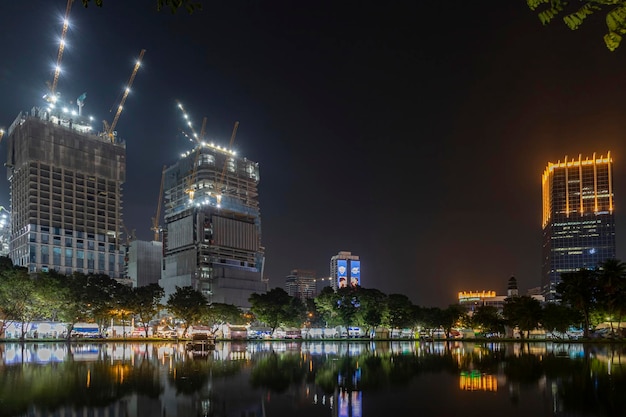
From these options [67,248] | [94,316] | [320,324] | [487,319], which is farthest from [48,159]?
[487,319]

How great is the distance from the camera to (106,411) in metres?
21.3

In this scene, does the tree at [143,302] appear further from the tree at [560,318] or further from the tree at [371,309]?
the tree at [560,318]

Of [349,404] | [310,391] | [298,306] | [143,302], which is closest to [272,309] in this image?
[298,306]

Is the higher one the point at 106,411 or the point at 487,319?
the point at 106,411

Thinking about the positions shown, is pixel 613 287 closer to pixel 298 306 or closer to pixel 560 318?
pixel 560 318

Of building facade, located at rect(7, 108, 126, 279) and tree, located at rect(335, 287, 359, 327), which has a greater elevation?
building facade, located at rect(7, 108, 126, 279)

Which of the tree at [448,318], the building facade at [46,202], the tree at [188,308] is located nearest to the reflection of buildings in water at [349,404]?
the tree at [188,308]

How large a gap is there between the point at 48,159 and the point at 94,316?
340ft

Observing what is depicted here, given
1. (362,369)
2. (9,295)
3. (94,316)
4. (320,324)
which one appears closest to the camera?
(362,369)

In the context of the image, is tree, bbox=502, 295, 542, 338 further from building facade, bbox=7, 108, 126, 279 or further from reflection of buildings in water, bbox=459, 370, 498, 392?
building facade, bbox=7, 108, 126, 279

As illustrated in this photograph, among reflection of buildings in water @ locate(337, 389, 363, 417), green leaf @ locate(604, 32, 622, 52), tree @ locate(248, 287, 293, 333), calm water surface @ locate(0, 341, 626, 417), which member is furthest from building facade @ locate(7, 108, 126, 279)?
green leaf @ locate(604, 32, 622, 52)

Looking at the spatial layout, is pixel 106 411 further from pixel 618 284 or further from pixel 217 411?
pixel 618 284

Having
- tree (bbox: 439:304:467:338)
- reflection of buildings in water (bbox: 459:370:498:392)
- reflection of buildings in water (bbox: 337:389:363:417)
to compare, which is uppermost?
reflection of buildings in water (bbox: 337:389:363:417)

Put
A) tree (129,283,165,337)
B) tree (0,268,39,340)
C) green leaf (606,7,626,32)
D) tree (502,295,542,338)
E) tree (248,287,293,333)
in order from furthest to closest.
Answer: tree (248,287,293,333)
tree (129,283,165,337)
tree (502,295,542,338)
tree (0,268,39,340)
green leaf (606,7,626,32)
